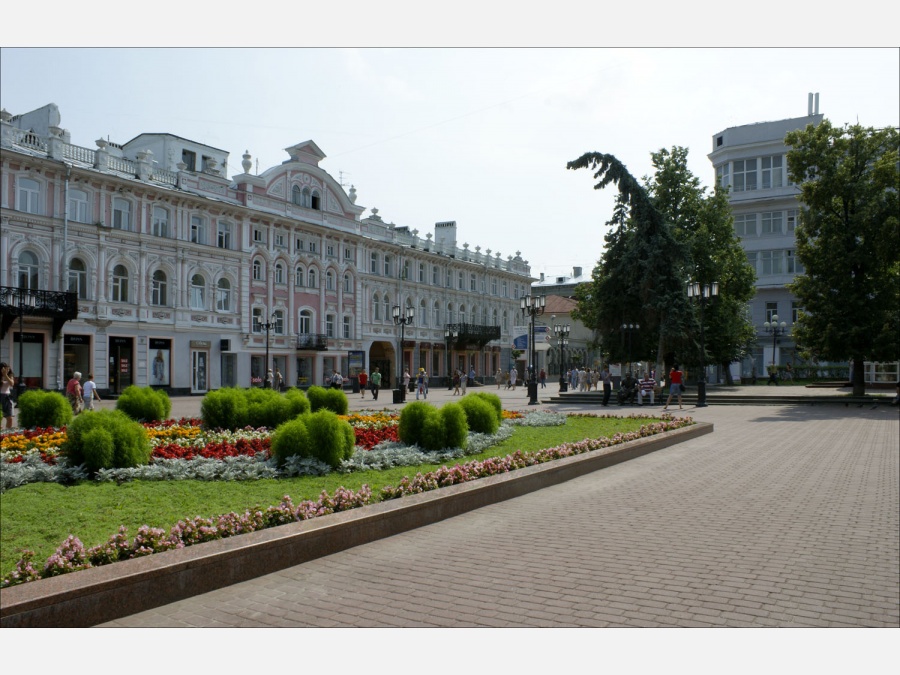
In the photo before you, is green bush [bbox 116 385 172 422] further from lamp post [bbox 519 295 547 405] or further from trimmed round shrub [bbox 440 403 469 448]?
lamp post [bbox 519 295 547 405]

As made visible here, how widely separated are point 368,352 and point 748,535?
133 feet

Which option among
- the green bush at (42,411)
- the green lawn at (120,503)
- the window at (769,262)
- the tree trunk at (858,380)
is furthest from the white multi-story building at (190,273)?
the window at (769,262)

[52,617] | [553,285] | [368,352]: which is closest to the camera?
[52,617]

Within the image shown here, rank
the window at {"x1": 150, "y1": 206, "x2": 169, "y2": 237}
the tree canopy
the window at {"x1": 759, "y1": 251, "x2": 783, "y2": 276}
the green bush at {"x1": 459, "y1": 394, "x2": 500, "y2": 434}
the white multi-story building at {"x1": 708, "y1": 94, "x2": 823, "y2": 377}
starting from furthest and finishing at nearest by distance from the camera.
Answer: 1. the window at {"x1": 759, "y1": 251, "x2": 783, "y2": 276}
2. the white multi-story building at {"x1": 708, "y1": 94, "x2": 823, "y2": 377}
3. the window at {"x1": 150, "y1": 206, "x2": 169, "y2": 237}
4. the tree canopy
5. the green bush at {"x1": 459, "y1": 394, "x2": 500, "y2": 434}

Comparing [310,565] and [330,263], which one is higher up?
[330,263]

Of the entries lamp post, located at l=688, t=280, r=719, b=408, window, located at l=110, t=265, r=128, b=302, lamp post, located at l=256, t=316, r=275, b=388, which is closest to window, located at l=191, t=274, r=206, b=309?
lamp post, located at l=256, t=316, r=275, b=388

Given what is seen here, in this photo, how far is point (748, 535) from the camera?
6.31 meters

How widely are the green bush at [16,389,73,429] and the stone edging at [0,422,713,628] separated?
19.4ft

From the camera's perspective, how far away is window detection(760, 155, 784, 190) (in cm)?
4525

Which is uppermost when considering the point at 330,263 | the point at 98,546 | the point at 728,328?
the point at 330,263

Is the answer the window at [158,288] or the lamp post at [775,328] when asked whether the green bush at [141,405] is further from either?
the lamp post at [775,328]

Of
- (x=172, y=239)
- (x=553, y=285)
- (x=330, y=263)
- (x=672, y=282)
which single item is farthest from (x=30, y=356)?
(x=553, y=285)

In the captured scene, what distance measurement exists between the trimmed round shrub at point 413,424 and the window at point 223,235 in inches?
1110

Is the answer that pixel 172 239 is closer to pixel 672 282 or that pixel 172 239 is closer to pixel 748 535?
pixel 672 282
